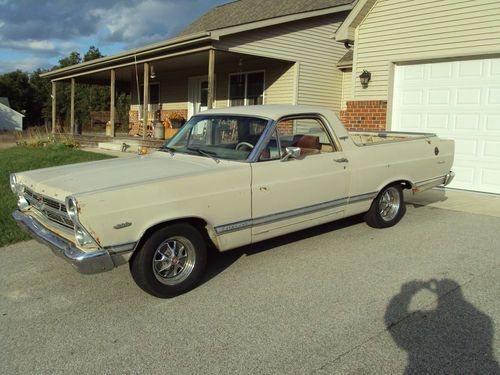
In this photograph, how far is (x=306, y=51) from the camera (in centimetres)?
1421

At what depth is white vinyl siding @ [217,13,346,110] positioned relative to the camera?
12.9m

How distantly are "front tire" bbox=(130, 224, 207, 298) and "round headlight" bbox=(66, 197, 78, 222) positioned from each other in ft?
1.94

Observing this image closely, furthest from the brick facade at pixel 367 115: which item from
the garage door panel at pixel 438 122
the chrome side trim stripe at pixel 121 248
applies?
the chrome side trim stripe at pixel 121 248

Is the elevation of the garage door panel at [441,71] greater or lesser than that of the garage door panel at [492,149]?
greater

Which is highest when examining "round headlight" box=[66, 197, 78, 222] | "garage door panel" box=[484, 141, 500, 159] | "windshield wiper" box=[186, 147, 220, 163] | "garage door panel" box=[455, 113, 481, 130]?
"garage door panel" box=[455, 113, 481, 130]

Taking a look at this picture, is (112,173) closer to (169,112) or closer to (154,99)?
(169,112)

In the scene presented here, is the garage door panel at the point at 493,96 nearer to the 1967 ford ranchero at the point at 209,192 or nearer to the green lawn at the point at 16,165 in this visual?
the 1967 ford ranchero at the point at 209,192

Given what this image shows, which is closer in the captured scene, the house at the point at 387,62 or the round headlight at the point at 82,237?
the round headlight at the point at 82,237

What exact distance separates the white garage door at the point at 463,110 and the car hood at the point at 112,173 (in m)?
5.80

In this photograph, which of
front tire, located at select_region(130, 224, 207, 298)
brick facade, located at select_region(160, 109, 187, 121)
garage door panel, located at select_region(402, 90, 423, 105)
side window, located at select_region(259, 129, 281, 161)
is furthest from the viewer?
brick facade, located at select_region(160, 109, 187, 121)

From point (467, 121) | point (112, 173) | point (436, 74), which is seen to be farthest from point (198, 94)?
point (112, 173)

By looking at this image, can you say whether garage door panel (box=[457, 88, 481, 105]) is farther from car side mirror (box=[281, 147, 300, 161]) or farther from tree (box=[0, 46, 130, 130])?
tree (box=[0, 46, 130, 130])

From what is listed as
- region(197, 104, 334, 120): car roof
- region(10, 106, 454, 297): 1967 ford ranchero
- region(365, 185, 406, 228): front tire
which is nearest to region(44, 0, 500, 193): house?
region(10, 106, 454, 297): 1967 ford ranchero

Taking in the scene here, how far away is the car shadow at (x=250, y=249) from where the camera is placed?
4.67 m
